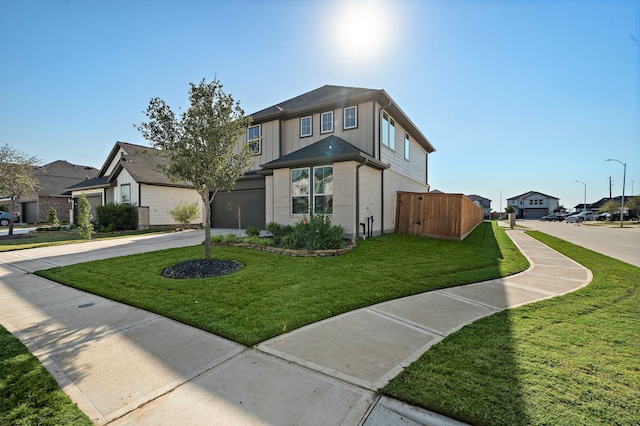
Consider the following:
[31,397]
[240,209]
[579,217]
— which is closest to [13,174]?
[240,209]

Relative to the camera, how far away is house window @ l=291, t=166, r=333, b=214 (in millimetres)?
10992

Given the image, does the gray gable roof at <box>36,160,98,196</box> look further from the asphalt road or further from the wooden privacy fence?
the asphalt road

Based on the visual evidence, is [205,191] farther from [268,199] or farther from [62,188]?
[62,188]

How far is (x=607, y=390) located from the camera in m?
2.30

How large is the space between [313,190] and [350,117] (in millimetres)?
3927

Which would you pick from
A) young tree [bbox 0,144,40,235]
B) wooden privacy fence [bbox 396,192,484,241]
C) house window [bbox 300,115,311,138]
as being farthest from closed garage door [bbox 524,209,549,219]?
young tree [bbox 0,144,40,235]

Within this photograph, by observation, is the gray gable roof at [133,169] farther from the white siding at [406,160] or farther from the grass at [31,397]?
the grass at [31,397]

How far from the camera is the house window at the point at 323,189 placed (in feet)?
35.9

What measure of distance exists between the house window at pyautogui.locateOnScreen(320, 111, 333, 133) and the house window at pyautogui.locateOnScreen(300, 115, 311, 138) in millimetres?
714

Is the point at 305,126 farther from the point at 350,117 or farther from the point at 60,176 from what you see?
the point at 60,176

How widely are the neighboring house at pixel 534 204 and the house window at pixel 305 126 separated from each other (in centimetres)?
7994

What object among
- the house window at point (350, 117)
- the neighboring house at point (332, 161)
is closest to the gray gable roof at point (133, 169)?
the neighboring house at point (332, 161)

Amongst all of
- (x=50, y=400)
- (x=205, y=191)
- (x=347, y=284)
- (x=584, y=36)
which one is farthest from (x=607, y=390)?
(x=584, y=36)

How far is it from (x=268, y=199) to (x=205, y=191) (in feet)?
20.0
